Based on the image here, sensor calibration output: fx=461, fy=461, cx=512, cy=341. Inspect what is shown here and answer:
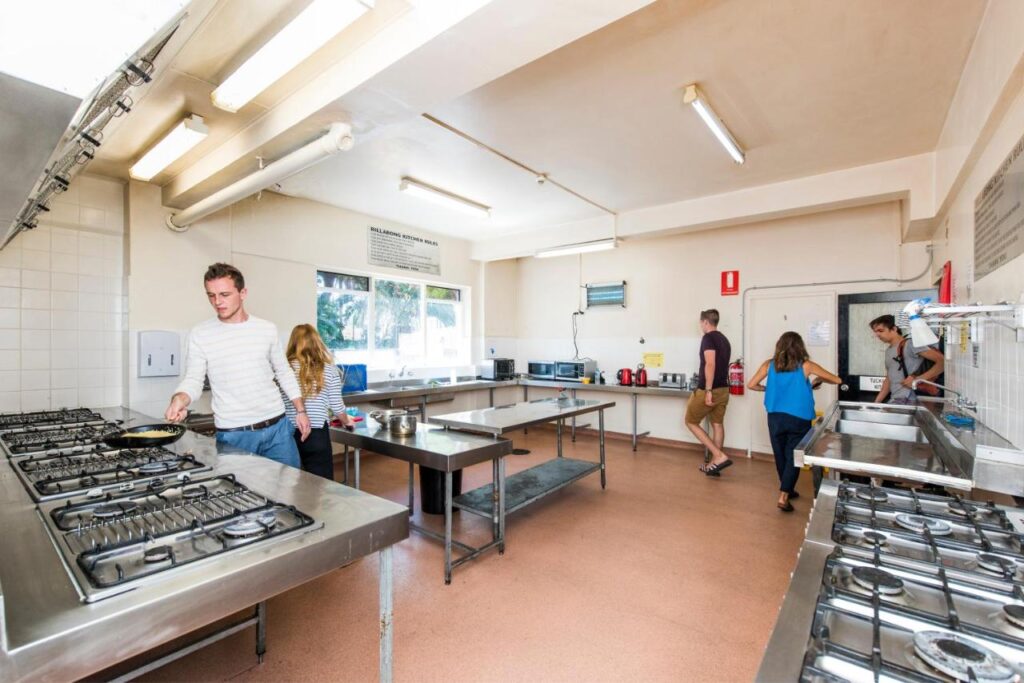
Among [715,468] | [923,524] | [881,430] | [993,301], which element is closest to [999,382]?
[993,301]

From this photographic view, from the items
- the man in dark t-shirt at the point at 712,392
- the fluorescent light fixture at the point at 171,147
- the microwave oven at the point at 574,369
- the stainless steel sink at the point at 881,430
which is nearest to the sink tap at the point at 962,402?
the stainless steel sink at the point at 881,430

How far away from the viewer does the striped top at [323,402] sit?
113 inches

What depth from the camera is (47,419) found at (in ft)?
9.66

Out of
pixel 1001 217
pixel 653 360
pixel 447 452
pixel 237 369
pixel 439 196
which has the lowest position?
pixel 447 452

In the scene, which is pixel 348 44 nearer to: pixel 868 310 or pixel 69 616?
pixel 69 616

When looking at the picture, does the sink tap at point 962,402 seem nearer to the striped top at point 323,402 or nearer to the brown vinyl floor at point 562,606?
the brown vinyl floor at point 562,606

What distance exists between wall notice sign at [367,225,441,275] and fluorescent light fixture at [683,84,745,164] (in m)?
3.84

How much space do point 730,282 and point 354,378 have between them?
14.7 ft

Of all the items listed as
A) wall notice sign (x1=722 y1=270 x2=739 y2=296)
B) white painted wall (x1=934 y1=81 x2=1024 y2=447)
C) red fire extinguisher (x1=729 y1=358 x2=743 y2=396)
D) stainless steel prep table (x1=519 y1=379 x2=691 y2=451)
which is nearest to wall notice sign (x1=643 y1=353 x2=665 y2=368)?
stainless steel prep table (x1=519 y1=379 x2=691 y2=451)

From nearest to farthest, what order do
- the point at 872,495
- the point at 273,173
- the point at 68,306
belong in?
1. the point at 872,495
2. the point at 273,173
3. the point at 68,306

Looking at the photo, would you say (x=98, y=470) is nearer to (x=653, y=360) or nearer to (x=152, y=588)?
(x=152, y=588)

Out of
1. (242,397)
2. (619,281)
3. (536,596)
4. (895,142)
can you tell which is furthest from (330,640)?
(619,281)

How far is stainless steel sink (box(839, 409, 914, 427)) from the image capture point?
2.90 m

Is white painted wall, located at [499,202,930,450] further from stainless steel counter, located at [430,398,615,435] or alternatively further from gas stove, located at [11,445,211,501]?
gas stove, located at [11,445,211,501]
